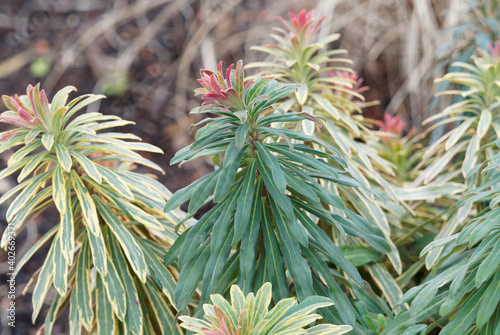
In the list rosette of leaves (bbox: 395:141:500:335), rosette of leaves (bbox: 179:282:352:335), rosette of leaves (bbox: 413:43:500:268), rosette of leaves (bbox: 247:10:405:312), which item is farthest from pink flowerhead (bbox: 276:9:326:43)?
rosette of leaves (bbox: 179:282:352:335)

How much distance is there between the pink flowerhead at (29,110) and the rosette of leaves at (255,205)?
335 mm

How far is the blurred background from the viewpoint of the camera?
315 cm

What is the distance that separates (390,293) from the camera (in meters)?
1.14

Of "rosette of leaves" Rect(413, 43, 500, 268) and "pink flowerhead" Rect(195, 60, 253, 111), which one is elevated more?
"pink flowerhead" Rect(195, 60, 253, 111)

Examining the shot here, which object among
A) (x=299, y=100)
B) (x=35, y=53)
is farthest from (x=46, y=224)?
(x=299, y=100)

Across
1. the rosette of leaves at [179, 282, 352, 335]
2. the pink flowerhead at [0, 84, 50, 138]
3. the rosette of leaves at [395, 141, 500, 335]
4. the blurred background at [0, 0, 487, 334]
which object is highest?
the blurred background at [0, 0, 487, 334]

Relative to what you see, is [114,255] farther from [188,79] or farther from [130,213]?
[188,79]

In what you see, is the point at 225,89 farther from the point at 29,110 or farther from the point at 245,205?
the point at 29,110

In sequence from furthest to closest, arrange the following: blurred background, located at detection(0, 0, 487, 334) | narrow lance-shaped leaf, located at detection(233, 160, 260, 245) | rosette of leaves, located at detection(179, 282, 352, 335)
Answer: blurred background, located at detection(0, 0, 487, 334)
narrow lance-shaped leaf, located at detection(233, 160, 260, 245)
rosette of leaves, located at detection(179, 282, 352, 335)

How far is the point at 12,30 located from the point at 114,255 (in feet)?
9.82

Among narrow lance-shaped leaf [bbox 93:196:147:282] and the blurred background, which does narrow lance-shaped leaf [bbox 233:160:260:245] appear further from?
the blurred background

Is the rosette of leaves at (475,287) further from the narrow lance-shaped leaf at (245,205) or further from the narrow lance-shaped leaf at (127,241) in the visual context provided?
the narrow lance-shaped leaf at (127,241)

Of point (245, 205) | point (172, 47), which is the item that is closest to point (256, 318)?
point (245, 205)

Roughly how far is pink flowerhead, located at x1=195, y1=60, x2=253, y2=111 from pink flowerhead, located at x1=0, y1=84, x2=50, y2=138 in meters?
0.37
